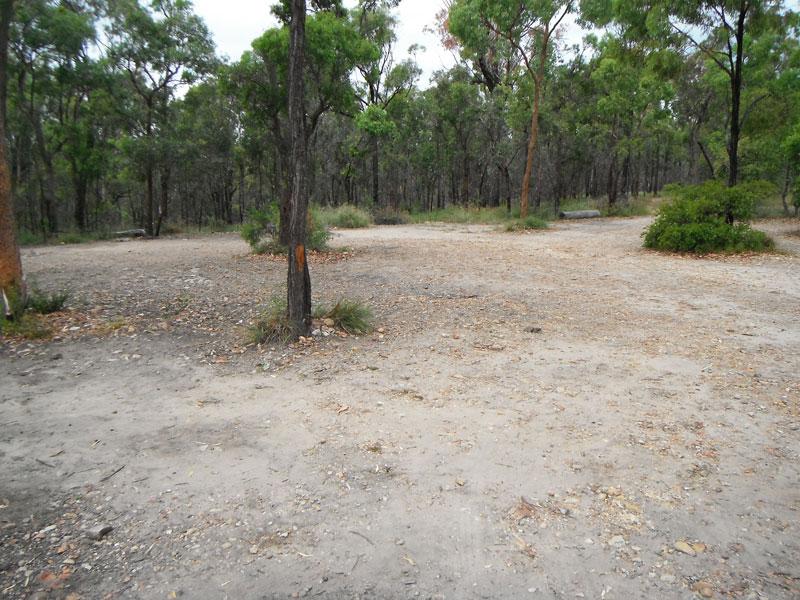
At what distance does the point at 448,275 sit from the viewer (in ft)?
27.4

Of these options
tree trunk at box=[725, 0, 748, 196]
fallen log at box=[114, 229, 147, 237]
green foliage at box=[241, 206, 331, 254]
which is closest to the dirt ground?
green foliage at box=[241, 206, 331, 254]

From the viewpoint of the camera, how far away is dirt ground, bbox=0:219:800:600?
209 cm

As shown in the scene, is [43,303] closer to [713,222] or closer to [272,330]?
[272,330]

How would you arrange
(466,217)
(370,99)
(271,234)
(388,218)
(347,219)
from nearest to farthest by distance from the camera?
(271,234), (347,219), (466,217), (388,218), (370,99)

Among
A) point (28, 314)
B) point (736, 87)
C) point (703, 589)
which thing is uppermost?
point (736, 87)

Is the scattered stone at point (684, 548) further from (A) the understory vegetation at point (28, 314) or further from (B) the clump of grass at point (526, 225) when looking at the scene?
(B) the clump of grass at point (526, 225)

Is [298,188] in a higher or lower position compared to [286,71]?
lower

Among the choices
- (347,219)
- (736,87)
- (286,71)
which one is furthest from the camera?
(347,219)

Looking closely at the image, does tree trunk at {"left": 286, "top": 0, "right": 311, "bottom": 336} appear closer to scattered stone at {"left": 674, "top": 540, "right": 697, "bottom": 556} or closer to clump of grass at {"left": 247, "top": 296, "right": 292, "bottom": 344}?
clump of grass at {"left": 247, "top": 296, "right": 292, "bottom": 344}

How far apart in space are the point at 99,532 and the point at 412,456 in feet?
5.17

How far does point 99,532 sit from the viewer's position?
90.7 inches

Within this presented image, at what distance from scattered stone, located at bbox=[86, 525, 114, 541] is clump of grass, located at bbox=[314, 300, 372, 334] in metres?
3.06

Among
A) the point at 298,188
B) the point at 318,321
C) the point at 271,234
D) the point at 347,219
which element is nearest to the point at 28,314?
the point at 318,321

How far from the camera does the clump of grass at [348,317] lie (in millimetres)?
5255
